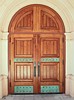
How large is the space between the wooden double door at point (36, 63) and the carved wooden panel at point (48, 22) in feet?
0.77

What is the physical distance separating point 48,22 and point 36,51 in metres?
0.96

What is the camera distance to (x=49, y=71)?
18.4ft

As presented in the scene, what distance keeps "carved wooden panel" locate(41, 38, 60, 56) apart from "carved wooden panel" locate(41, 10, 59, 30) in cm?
37

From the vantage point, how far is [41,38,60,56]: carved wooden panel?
5598 millimetres

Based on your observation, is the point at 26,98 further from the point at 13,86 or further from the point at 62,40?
the point at 62,40

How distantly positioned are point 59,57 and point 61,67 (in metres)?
0.31

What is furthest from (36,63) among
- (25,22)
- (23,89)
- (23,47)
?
(25,22)

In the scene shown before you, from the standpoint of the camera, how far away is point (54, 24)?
5.62 m

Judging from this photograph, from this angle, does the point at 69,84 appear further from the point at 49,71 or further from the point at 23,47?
the point at 23,47

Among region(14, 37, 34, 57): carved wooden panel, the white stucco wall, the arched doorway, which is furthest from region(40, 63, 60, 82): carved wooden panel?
region(14, 37, 34, 57): carved wooden panel

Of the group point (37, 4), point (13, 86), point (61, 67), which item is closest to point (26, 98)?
point (13, 86)

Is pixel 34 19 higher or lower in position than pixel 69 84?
higher

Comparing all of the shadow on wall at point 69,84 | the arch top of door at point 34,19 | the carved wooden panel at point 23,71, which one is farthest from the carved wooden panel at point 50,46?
the shadow on wall at point 69,84

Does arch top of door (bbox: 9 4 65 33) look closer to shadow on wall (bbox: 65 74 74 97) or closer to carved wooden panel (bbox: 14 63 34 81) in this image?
carved wooden panel (bbox: 14 63 34 81)
